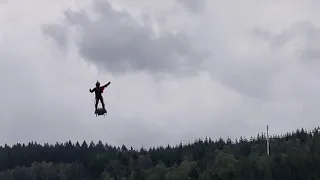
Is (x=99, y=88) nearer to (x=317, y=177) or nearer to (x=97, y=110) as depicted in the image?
(x=97, y=110)

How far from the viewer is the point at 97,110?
4466cm

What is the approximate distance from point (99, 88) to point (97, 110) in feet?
4.22

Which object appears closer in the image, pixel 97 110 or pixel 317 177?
pixel 97 110

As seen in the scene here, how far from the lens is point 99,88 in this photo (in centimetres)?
4384

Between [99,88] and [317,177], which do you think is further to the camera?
[317,177]

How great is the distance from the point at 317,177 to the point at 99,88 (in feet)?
524

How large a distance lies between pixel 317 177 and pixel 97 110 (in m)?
159

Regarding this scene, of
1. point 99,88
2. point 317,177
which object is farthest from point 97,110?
point 317,177

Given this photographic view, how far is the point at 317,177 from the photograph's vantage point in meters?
199
